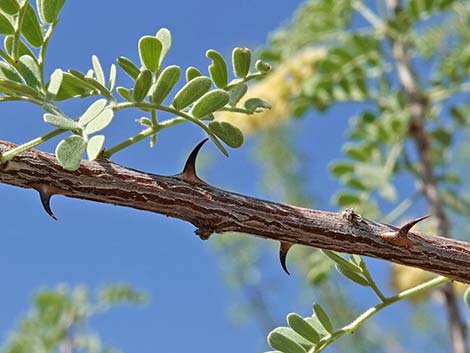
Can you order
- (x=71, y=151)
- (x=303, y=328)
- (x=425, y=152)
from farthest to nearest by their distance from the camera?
(x=425, y=152)
(x=303, y=328)
(x=71, y=151)

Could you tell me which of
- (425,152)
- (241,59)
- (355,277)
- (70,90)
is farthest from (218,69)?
(425,152)

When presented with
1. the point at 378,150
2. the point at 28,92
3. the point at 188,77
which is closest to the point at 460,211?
the point at 378,150

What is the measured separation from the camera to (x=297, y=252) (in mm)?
3523

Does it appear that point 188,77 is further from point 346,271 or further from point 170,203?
point 346,271

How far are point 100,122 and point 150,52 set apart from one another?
3.5 inches

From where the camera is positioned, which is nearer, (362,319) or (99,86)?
(99,86)

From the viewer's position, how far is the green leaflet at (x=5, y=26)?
59 cm

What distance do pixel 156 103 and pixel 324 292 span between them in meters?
3.16

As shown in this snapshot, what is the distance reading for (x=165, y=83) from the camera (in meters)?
0.62

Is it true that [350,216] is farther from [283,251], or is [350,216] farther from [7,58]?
[7,58]

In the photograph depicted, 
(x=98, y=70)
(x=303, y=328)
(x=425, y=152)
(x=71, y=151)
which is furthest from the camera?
(x=425, y=152)

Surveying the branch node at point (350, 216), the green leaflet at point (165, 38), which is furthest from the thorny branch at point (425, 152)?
the green leaflet at point (165, 38)

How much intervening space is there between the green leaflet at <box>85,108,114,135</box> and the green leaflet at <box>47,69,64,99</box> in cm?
3

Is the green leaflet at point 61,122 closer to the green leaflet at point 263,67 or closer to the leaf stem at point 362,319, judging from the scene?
the green leaflet at point 263,67
